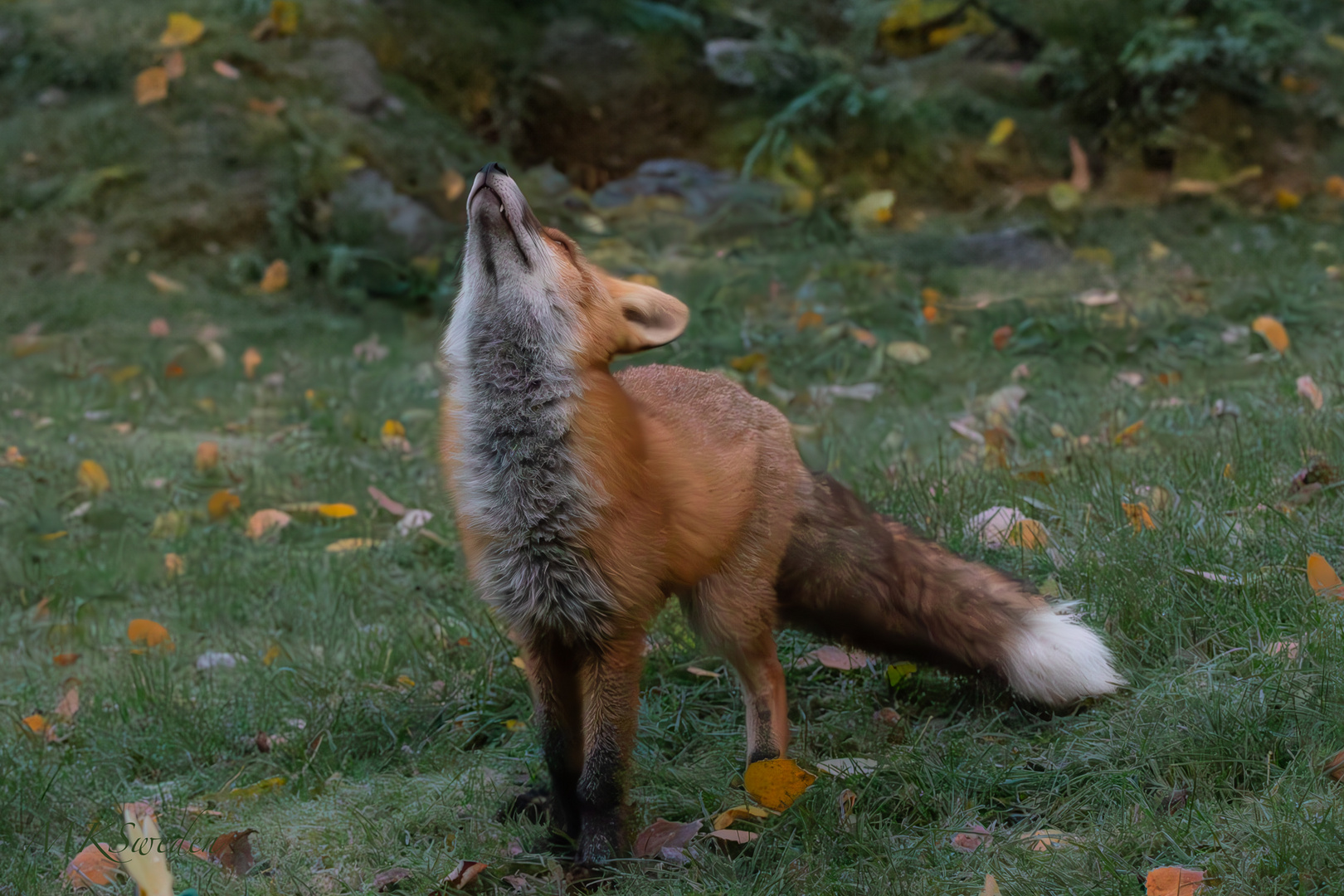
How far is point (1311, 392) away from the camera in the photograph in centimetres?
514

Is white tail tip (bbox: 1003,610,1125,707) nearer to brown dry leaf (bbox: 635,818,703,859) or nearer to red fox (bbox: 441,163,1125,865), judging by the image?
red fox (bbox: 441,163,1125,865)

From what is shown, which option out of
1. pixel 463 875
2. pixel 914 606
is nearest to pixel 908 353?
pixel 914 606

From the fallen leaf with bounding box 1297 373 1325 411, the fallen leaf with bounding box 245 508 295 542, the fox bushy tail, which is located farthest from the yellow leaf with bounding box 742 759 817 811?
the fallen leaf with bounding box 245 508 295 542

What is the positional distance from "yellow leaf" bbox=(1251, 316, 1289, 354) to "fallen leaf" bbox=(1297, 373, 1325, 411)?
1.10m

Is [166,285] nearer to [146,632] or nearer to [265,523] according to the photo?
[265,523]

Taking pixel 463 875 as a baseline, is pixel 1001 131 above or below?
above

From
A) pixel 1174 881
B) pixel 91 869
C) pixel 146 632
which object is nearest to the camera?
pixel 1174 881

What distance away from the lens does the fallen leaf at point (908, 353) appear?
722cm

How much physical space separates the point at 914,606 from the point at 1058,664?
432 mm

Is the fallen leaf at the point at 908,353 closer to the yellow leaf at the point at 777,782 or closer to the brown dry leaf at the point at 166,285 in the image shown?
the yellow leaf at the point at 777,782

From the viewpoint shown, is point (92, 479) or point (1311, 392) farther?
point (92, 479)

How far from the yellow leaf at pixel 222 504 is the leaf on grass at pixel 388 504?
0.73m

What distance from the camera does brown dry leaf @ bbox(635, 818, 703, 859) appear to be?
2941 millimetres

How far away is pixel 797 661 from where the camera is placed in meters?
3.90
